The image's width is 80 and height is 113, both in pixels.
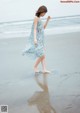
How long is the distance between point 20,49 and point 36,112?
1788mm

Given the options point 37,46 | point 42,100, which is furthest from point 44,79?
point 42,100

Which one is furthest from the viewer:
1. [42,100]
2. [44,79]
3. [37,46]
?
[37,46]

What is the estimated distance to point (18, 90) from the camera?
2.91 m

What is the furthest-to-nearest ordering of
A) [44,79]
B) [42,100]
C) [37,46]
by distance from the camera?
[37,46]
[44,79]
[42,100]

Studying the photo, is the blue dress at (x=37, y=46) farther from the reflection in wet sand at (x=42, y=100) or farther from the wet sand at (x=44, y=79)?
the reflection in wet sand at (x=42, y=100)

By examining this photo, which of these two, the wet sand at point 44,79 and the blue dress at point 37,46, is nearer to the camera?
the wet sand at point 44,79

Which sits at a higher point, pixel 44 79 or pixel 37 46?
pixel 37 46

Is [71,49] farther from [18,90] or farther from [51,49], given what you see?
[18,90]

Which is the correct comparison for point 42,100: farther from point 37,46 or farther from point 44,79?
point 37,46

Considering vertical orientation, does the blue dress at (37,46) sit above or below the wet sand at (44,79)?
above

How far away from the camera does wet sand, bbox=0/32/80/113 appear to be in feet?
8.44

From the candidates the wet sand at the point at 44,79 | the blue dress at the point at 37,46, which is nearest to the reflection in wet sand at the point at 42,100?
the wet sand at the point at 44,79

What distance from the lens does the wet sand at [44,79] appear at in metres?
2.57

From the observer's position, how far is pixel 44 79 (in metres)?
3.27
